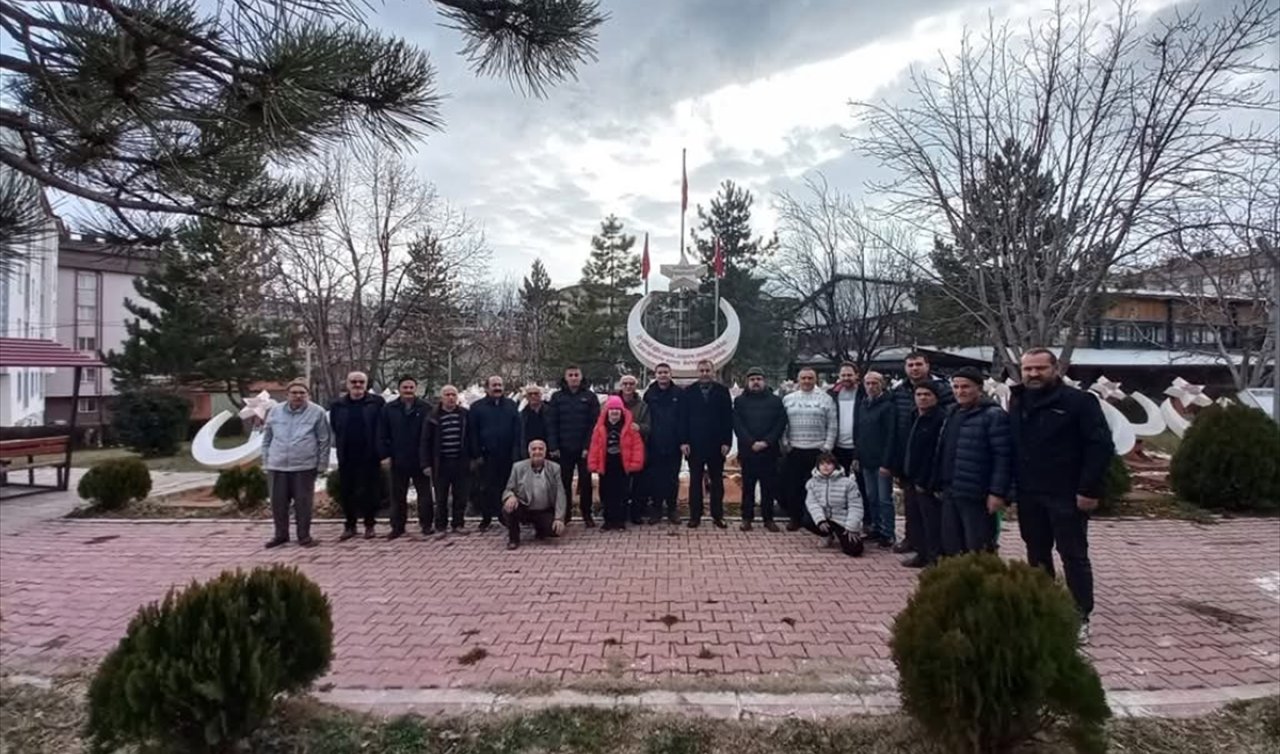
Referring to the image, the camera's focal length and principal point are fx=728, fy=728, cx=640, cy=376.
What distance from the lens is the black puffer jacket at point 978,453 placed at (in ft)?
15.8

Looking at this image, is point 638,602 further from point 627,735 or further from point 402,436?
point 402,436

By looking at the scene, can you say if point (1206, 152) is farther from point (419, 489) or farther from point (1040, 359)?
point (419, 489)

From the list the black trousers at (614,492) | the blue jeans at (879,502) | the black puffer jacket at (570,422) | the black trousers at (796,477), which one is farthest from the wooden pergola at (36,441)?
the blue jeans at (879,502)

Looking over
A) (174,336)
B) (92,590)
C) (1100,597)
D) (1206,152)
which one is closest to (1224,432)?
(1206,152)

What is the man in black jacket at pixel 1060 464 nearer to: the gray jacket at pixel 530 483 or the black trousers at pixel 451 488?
the gray jacket at pixel 530 483

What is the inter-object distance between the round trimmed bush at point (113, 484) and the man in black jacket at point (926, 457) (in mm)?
9701

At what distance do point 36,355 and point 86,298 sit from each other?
30830 millimetres

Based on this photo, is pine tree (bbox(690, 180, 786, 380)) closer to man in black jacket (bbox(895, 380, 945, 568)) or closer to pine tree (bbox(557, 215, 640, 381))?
pine tree (bbox(557, 215, 640, 381))

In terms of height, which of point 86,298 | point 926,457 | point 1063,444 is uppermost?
point 86,298

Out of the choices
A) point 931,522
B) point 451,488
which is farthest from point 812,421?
point 451,488

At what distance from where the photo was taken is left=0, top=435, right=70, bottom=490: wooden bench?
35.2 ft

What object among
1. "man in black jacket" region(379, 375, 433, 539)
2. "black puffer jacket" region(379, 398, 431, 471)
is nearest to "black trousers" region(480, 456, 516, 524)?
"man in black jacket" region(379, 375, 433, 539)

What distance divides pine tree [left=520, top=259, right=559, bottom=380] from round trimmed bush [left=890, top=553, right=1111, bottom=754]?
32644 mm

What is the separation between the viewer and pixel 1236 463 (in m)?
8.66
